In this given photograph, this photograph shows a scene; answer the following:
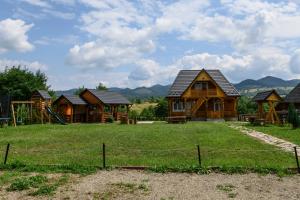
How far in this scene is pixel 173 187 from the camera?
434 inches

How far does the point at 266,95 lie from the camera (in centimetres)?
3609

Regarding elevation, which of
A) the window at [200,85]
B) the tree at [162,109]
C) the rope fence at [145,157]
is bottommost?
the rope fence at [145,157]

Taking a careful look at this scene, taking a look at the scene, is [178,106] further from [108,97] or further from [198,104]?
[108,97]

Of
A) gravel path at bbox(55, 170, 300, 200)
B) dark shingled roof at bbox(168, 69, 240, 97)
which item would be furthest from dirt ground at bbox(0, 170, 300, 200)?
dark shingled roof at bbox(168, 69, 240, 97)

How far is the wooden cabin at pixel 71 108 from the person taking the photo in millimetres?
44750

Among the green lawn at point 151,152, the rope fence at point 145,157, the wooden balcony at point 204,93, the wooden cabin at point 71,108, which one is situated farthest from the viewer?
the wooden balcony at point 204,93

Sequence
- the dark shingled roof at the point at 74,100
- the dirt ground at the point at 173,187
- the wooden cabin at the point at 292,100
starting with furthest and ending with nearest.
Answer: the dark shingled roof at the point at 74,100 < the wooden cabin at the point at 292,100 < the dirt ground at the point at 173,187

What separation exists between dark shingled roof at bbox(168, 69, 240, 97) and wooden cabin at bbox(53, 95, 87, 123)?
35.0 feet

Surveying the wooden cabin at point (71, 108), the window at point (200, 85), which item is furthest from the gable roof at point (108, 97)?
the window at point (200, 85)

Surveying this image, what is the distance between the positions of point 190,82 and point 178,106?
3546mm

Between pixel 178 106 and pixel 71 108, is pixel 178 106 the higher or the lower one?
the higher one

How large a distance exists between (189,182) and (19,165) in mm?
6038

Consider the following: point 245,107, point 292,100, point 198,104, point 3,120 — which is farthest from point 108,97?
point 245,107

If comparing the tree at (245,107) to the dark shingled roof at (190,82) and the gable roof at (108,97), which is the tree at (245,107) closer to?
the dark shingled roof at (190,82)
